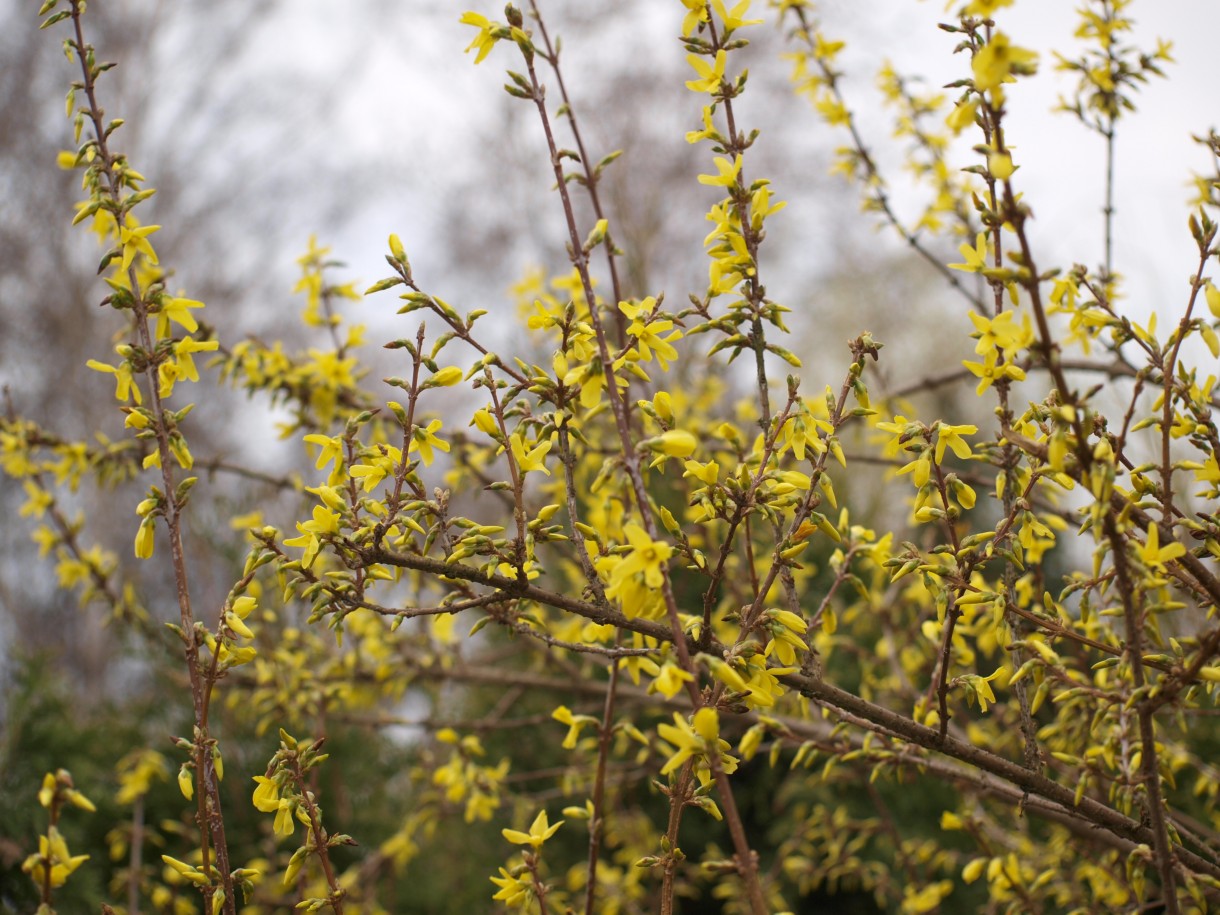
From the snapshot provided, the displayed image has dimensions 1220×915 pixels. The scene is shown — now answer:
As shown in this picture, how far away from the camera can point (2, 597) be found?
977 cm

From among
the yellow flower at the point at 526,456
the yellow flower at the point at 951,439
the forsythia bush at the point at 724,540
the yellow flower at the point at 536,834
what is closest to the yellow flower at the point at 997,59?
the forsythia bush at the point at 724,540

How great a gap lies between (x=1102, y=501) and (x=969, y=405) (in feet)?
34.3

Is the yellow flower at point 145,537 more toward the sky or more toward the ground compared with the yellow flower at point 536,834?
more toward the sky

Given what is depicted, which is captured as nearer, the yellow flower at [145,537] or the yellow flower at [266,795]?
the yellow flower at [266,795]

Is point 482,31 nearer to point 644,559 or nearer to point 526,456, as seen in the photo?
point 526,456

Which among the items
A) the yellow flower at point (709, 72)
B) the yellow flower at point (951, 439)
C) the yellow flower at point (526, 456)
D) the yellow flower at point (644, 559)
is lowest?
the yellow flower at point (644, 559)

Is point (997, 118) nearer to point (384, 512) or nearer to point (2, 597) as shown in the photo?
point (384, 512)

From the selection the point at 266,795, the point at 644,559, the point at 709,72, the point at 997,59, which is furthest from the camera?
the point at 709,72

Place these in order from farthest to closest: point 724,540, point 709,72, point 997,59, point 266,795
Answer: point 724,540
point 709,72
point 266,795
point 997,59

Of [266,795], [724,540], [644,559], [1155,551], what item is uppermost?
[724,540]

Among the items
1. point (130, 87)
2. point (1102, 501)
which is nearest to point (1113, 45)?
point (1102, 501)

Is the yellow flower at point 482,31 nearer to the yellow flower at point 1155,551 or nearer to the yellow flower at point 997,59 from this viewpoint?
the yellow flower at point 997,59

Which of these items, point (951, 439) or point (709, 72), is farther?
point (709, 72)

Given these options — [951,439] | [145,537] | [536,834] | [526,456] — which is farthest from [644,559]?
[145,537]
